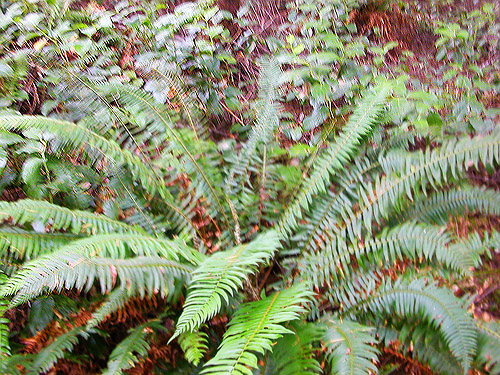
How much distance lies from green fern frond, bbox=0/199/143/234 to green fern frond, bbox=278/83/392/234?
0.80m

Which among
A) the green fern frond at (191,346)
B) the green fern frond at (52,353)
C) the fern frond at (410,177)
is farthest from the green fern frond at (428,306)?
the green fern frond at (52,353)

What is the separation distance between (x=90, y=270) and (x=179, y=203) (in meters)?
0.79

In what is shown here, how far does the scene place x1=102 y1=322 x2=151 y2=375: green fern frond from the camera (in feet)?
4.73

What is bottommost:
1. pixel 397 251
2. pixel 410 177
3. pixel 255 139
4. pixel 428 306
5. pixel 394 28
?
pixel 428 306

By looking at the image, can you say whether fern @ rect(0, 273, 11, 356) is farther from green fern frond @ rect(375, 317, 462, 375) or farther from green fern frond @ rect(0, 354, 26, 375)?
green fern frond @ rect(375, 317, 462, 375)

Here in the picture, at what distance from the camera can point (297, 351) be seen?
1457mm

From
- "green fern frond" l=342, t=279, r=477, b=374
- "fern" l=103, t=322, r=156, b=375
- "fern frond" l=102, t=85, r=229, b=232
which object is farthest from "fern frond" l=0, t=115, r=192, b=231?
"green fern frond" l=342, t=279, r=477, b=374

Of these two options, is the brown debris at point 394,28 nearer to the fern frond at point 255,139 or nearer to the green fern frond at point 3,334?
the fern frond at point 255,139

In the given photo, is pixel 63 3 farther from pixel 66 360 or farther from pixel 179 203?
pixel 66 360

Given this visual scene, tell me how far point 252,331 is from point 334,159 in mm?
1037

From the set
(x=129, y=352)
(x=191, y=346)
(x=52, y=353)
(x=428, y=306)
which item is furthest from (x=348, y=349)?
(x=52, y=353)

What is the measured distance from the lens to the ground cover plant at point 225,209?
1.47m

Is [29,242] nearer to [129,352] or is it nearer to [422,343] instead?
[129,352]

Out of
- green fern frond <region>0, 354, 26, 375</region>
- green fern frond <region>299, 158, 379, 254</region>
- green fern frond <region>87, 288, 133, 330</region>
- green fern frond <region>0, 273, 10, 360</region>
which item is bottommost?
green fern frond <region>0, 354, 26, 375</region>
